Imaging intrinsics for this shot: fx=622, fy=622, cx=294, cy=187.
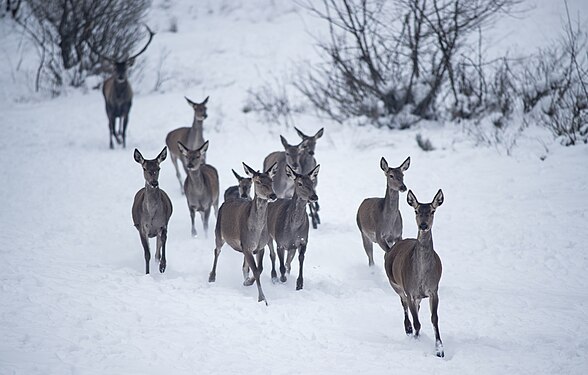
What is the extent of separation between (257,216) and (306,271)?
1.58 m

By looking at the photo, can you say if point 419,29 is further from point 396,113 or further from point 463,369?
point 463,369

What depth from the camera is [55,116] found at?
22172 mm

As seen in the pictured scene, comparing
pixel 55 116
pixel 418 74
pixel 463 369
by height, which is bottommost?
pixel 463 369

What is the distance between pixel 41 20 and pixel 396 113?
18.2m

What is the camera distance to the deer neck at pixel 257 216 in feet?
30.5

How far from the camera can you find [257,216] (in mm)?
9297

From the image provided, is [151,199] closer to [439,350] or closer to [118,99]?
[439,350]

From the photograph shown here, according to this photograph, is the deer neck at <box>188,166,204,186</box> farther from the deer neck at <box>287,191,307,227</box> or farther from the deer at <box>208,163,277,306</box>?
the deer neck at <box>287,191,307,227</box>

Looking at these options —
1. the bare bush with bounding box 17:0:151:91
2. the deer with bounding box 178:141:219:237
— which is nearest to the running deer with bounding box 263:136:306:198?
the deer with bounding box 178:141:219:237

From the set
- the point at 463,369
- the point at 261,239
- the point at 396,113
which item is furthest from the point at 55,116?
the point at 463,369

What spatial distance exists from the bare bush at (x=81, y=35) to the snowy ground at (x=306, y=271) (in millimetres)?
6032

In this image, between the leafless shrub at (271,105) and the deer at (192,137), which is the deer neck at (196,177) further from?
the leafless shrub at (271,105)

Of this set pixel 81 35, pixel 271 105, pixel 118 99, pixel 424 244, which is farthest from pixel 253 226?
pixel 81 35

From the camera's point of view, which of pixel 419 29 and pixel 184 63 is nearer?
pixel 419 29
